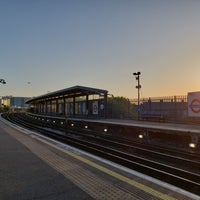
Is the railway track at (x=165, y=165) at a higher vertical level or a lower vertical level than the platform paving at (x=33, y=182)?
lower

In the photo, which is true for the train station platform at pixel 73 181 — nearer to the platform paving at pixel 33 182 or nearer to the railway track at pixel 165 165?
the platform paving at pixel 33 182

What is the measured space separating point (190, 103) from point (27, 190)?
14.2 m

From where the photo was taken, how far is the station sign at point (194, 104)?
52.1 ft

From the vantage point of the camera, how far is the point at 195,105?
16094 millimetres

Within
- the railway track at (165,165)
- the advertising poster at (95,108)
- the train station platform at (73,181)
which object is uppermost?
the advertising poster at (95,108)

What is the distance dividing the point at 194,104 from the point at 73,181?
1317 cm

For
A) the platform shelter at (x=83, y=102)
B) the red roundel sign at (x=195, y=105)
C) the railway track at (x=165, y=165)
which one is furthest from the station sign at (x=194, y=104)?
the platform shelter at (x=83, y=102)

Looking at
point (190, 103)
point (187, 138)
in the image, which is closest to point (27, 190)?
point (187, 138)

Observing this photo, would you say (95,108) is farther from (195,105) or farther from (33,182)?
(33,182)

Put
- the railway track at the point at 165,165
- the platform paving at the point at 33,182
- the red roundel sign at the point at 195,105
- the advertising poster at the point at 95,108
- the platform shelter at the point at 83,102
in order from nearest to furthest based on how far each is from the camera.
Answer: the platform paving at the point at 33,182, the railway track at the point at 165,165, the red roundel sign at the point at 195,105, the platform shelter at the point at 83,102, the advertising poster at the point at 95,108

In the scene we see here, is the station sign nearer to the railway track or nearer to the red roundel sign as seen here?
the red roundel sign

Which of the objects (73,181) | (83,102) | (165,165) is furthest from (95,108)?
(73,181)

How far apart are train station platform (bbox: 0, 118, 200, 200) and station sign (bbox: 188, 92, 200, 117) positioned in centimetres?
1095

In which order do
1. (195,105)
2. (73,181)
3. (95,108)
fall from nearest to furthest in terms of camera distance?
(73,181), (195,105), (95,108)
